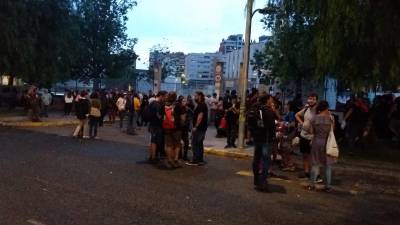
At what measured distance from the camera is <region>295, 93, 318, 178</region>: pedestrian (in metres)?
12.2

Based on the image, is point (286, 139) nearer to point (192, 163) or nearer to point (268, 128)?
point (192, 163)

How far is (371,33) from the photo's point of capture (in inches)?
575

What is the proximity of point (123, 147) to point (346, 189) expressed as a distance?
758cm

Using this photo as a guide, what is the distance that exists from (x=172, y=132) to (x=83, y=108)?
22.4ft

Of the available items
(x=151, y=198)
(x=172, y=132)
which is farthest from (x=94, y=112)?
(x=151, y=198)

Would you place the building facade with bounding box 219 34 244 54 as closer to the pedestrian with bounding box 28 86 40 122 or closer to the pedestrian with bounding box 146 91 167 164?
the pedestrian with bounding box 28 86 40 122

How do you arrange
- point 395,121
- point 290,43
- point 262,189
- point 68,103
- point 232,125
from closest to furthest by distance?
point 262,189
point 232,125
point 395,121
point 290,43
point 68,103

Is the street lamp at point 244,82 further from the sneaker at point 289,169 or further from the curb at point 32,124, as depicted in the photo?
the curb at point 32,124

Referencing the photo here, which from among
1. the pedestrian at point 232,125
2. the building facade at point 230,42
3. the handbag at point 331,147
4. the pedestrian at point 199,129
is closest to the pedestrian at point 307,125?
the handbag at point 331,147

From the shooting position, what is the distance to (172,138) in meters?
13.5

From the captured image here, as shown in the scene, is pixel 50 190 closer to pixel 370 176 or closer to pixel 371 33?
pixel 370 176

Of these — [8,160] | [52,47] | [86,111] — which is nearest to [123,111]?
[86,111]

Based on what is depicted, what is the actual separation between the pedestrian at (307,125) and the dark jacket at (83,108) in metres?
8.76

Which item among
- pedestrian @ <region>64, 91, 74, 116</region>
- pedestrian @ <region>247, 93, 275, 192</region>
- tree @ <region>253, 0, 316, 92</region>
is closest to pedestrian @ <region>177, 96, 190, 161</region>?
pedestrian @ <region>247, 93, 275, 192</region>
